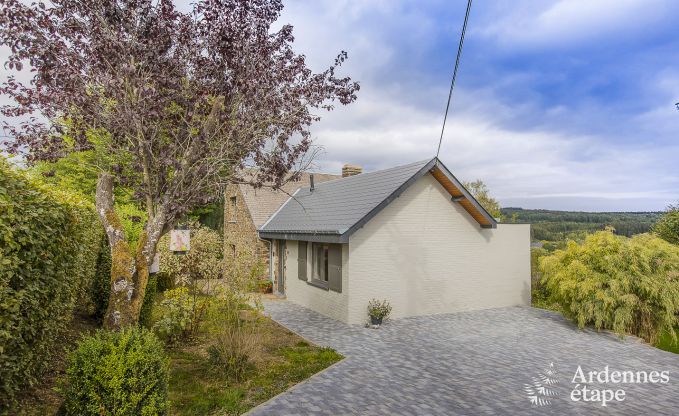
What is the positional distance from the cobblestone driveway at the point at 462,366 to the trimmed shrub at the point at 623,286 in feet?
2.11

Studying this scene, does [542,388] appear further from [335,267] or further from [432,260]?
[335,267]

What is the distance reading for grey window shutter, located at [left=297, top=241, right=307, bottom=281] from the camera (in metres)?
14.4

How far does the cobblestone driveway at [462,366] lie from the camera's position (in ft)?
19.7

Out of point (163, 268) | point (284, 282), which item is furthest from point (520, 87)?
point (163, 268)

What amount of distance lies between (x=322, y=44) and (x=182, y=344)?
746 cm

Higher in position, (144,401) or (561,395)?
(144,401)

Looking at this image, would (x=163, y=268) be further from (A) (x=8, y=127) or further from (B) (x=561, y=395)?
(B) (x=561, y=395)

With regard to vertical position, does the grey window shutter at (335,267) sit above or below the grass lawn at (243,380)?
above

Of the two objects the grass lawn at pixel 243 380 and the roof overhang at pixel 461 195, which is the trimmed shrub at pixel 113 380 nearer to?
the grass lawn at pixel 243 380

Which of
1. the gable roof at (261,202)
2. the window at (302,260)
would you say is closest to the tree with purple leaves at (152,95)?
the window at (302,260)

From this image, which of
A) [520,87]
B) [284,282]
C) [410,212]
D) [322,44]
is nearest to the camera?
[322,44]

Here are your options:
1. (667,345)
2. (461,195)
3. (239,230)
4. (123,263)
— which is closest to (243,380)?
(123,263)

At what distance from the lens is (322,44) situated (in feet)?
27.2

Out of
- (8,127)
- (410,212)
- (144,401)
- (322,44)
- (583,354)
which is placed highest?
(322,44)
